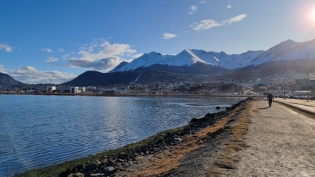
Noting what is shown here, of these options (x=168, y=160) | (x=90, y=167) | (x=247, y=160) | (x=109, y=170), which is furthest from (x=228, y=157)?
(x=90, y=167)

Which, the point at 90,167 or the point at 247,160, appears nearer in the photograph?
the point at 247,160

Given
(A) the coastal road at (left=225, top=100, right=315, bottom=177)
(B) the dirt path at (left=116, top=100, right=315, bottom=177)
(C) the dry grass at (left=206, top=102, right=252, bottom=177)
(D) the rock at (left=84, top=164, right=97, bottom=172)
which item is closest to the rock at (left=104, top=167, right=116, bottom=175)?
(B) the dirt path at (left=116, top=100, right=315, bottom=177)

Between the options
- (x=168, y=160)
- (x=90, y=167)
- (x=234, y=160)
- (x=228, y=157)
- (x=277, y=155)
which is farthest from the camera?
(x=90, y=167)

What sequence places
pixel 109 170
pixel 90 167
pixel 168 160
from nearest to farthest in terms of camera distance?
1. pixel 109 170
2. pixel 168 160
3. pixel 90 167

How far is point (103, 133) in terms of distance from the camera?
111ft

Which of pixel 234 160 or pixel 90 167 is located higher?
pixel 234 160

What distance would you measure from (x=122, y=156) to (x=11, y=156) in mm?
10572

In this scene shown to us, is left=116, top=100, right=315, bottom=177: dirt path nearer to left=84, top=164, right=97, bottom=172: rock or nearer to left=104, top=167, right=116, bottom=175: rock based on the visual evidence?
left=104, top=167, right=116, bottom=175: rock

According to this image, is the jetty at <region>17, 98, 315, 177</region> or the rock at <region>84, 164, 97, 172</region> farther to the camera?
the rock at <region>84, 164, 97, 172</region>

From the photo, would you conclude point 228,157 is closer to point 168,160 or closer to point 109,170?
point 168,160

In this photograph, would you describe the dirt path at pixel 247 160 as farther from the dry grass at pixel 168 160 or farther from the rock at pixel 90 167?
the rock at pixel 90 167

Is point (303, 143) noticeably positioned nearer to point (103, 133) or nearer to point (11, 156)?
point (11, 156)

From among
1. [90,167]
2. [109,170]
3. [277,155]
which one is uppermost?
[277,155]

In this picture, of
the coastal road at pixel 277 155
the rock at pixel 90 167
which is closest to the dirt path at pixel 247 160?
the coastal road at pixel 277 155
